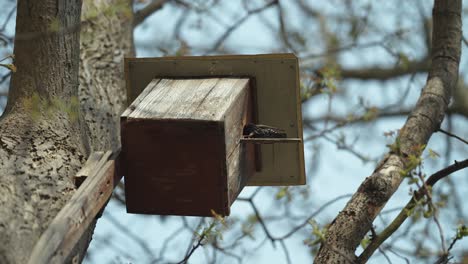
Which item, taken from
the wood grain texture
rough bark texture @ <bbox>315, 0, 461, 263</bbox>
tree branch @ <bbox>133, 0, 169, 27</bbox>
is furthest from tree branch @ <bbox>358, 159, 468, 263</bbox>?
tree branch @ <bbox>133, 0, 169, 27</bbox>

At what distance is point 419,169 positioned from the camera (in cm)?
270

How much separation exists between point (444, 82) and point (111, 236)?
8.36ft

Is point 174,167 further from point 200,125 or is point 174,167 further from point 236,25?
point 236,25

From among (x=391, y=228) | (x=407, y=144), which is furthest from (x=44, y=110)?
(x=407, y=144)

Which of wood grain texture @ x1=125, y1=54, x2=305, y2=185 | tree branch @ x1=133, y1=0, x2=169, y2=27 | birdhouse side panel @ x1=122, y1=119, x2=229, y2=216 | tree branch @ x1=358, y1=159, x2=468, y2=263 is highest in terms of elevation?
tree branch @ x1=133, y1=0, x2=169, y2=27

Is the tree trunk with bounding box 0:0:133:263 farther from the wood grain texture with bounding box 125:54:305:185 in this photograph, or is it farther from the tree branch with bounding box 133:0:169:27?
the tree branch with bounding box 133:0:169:27

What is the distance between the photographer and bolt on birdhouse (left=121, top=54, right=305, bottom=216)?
9.77ft

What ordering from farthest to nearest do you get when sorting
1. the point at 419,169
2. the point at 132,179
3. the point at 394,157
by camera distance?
the point at 394,157 < the point at 132,179 < the point at 419,169

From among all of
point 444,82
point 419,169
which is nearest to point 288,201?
point 444,82

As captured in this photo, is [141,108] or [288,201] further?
[288,201]

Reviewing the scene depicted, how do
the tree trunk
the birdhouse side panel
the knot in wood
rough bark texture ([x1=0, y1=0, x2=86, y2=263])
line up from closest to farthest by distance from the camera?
the tree trunk, rough bark texture ([x1=0, y1=0, x2=86, y2=263]), the birdhouse side panel, the knot in wood

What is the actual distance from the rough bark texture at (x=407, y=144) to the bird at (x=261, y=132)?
411 mm

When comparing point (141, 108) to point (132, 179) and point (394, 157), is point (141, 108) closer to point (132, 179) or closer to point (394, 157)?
point (132, 179)

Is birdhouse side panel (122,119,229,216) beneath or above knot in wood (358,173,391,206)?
above
